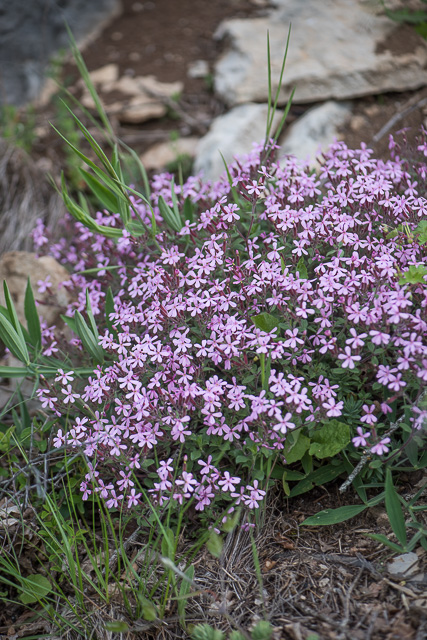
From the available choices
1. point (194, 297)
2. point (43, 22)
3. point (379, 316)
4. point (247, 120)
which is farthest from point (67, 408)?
point (43, 22)

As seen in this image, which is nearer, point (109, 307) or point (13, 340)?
point (13, 340)

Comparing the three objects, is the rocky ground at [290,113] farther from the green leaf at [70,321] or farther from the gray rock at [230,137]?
the green leaf at [70,321]

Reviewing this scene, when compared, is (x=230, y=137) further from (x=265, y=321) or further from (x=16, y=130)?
(x=265, y=321)

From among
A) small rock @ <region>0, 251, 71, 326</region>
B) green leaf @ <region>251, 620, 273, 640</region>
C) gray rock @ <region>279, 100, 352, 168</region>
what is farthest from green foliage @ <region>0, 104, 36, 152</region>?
green leaf @ <region>251, 620, 273, 640</region>

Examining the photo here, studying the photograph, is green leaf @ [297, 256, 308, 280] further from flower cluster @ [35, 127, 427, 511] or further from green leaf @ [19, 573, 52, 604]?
green leaf @ [19, 573, 52, 604]

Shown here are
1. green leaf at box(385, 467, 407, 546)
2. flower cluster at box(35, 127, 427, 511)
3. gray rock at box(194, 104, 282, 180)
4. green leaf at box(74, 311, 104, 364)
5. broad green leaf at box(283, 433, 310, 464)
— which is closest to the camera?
green leaf at box(385, 467, 407, 546)

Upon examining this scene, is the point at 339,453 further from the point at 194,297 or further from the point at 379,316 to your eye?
the point at 194,297

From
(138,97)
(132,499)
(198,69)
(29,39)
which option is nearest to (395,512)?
(132,499)
